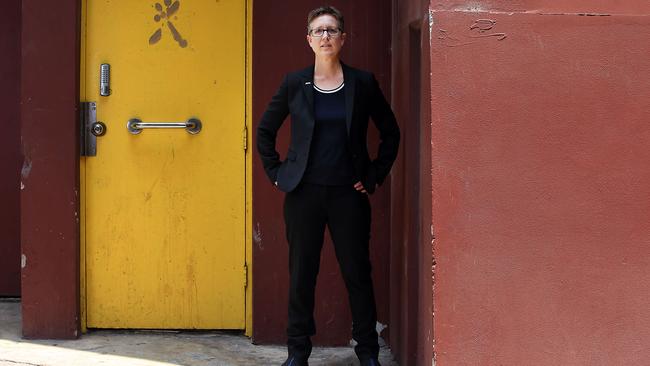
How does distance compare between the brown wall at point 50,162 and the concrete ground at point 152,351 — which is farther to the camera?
the brown wall at point 50,162

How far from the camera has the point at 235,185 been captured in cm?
530

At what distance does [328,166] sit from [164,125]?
1348 mm

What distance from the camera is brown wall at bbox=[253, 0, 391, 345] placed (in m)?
5.09

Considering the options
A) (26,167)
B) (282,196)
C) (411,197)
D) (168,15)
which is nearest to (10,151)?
(26,167)

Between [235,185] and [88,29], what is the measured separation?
1264mm

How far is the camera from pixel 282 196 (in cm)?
514

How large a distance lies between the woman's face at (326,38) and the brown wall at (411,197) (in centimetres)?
39

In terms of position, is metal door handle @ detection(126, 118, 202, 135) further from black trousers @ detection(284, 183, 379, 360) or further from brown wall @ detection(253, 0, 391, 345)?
black trousers @ detection(284, 183, 379, 360)

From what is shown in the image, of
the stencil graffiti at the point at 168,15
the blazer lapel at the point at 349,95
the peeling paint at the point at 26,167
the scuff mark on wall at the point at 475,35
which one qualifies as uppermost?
the stencil graffiti at the point at 168,15

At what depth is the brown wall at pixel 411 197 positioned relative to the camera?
3.97m

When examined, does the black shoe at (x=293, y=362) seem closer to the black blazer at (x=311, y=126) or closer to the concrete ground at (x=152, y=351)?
the concrete ground at (x=152, y=351)

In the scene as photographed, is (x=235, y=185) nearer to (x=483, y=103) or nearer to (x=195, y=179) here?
(x=195, y=179)

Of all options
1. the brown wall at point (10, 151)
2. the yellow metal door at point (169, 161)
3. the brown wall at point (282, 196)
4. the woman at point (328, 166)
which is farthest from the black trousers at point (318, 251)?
the brown wall at point (10, 151)

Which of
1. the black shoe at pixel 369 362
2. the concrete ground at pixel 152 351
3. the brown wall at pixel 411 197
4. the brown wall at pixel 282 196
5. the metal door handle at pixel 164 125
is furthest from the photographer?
the metal door handle at pixel 164 125
